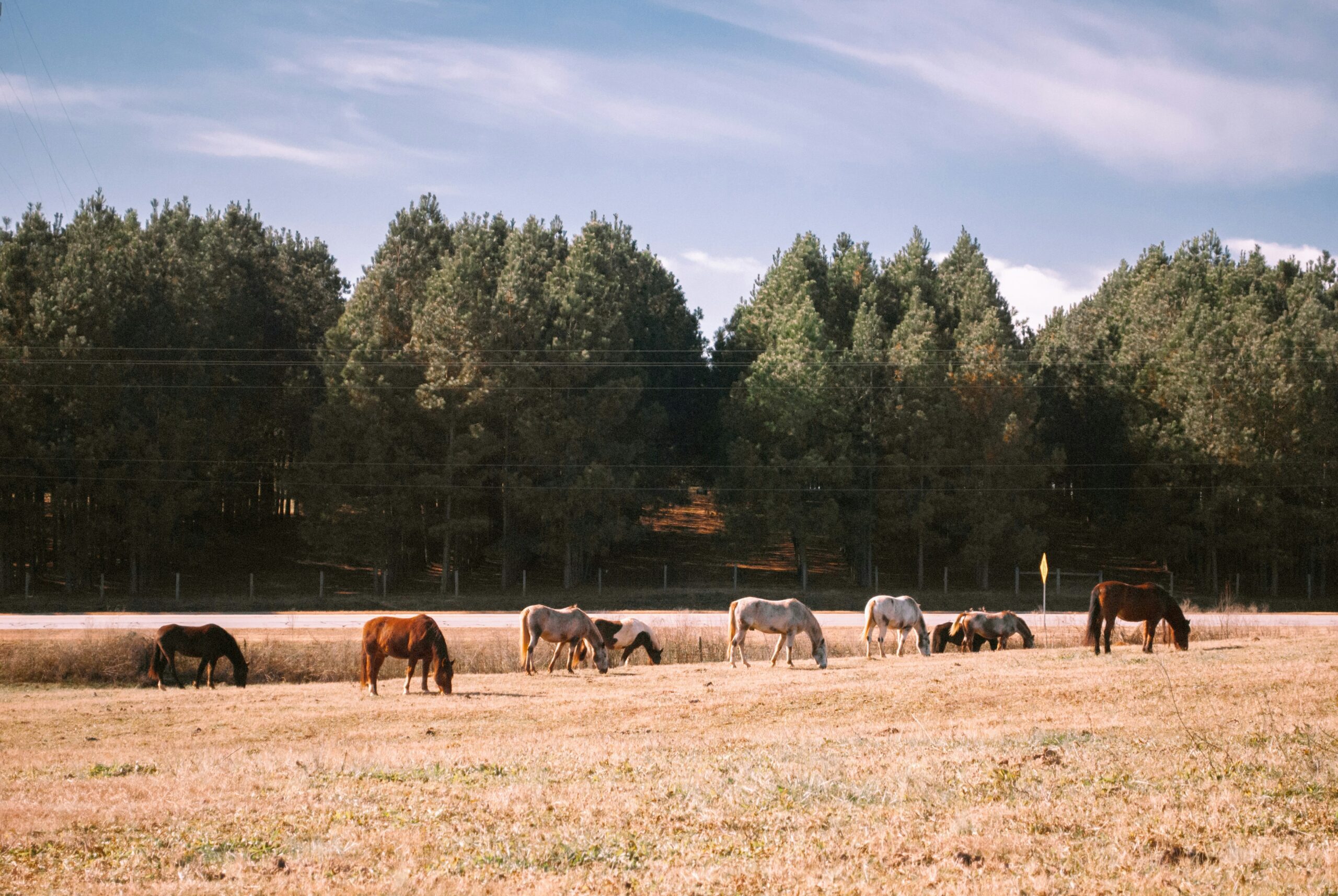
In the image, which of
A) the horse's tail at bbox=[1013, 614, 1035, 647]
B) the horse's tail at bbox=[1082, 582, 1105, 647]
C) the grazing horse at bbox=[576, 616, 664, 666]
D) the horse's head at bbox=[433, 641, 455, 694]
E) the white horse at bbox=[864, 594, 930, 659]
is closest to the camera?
the horse's head at bbox=[433, 641, 455, 694]

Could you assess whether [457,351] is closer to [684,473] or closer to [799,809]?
[684,473]

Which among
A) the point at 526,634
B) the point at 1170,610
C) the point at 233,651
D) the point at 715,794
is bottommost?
the point at 233,651

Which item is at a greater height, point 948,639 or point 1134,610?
point 1134,610

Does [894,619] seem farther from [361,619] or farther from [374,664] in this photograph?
[361,619]

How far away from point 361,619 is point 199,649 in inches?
394

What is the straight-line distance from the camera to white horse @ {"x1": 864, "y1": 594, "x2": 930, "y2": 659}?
2877cm

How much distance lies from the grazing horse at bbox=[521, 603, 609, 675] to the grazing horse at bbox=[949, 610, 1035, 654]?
37.7 feet

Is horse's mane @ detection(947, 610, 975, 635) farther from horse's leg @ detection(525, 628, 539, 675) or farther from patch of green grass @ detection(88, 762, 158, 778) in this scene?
patch of green grass @ detection(88, 762, 158, 778)

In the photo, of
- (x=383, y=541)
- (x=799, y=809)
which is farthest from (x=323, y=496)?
(x=799, y=809)

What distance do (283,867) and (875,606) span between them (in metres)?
22.7

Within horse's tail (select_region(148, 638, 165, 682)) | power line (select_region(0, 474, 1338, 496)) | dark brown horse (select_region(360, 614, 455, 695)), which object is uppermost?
power line (select_region(0, 474, 1338, 496))

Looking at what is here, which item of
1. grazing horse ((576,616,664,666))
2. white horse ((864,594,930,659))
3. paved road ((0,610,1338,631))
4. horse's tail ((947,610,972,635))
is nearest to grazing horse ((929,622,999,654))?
horse's tail ((947,610,972,635))

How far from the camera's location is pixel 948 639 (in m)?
32.5

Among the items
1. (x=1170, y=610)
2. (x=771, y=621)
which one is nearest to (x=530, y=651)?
(x=771, y=621)
